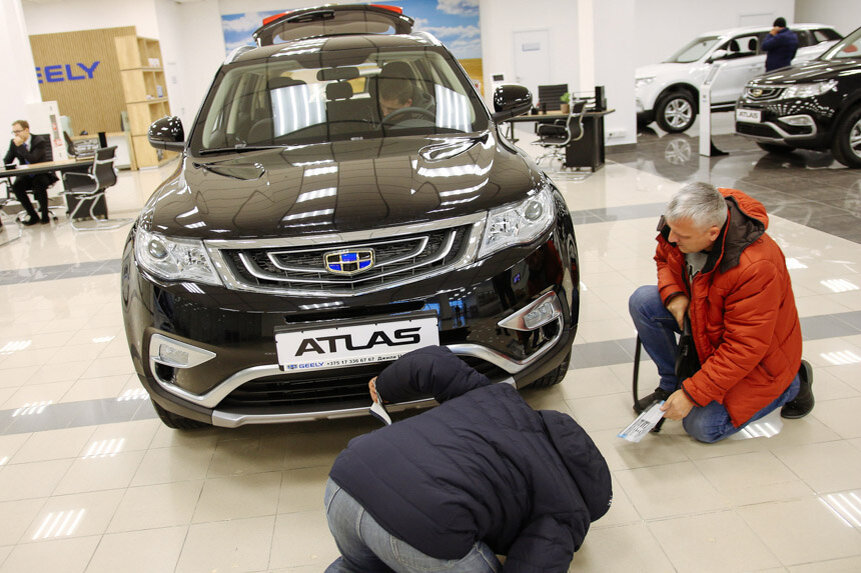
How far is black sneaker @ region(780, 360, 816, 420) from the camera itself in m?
2.49

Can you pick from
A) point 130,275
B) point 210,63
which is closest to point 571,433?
point 130,275

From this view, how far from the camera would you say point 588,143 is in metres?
8.30

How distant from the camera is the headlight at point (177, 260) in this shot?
2.17 metres

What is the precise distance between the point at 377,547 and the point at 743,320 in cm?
131

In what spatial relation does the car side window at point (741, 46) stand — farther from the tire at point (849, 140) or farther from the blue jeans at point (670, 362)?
the blue jeans at point (670, 362)

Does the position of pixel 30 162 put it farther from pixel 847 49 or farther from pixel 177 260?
pixel 847 49

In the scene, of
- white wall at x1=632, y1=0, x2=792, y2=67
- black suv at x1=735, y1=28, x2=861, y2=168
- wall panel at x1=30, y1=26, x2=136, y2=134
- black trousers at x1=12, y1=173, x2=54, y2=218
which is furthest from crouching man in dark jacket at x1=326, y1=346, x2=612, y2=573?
white wall at x1=632, y1=0, x2=792, y2=67

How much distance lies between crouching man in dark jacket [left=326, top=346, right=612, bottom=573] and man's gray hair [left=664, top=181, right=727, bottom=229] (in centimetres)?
80

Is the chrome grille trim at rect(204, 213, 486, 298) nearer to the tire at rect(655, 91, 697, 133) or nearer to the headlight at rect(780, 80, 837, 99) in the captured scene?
the headlight at rect(780, 80, 837, 99)

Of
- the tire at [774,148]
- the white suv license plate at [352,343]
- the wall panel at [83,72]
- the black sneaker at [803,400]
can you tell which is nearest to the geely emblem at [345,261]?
the white suv license plate at [352,343]

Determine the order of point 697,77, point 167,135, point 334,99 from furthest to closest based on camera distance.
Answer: point 697,77 → point 167,135 → point 334,99

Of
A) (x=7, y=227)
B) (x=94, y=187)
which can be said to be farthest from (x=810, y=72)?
(x=7, y=227)

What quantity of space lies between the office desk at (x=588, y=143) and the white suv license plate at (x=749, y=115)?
52.1 inches

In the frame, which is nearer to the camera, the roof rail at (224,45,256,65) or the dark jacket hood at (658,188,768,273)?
the dark jacket hood at (658,188,768,273)
